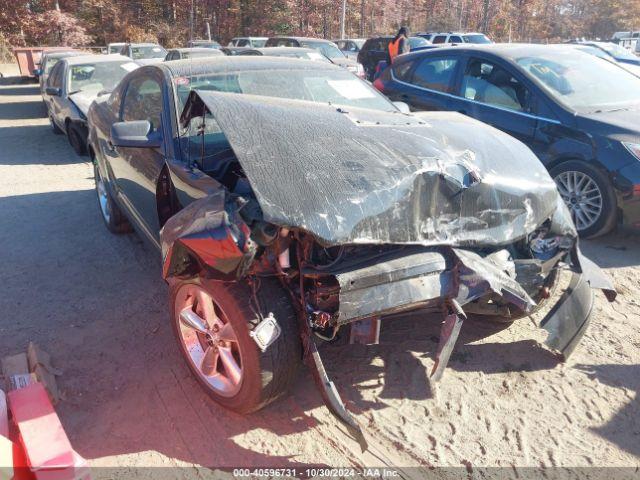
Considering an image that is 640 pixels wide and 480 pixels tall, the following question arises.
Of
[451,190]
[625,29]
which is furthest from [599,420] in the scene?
[625,29]

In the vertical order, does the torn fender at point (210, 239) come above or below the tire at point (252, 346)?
above

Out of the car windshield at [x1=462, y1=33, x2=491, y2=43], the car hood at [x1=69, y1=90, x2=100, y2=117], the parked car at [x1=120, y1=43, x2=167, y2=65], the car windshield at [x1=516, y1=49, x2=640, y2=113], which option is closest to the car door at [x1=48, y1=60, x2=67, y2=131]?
the car hood at [x1=69, y1=90, x2=100, y2=117]

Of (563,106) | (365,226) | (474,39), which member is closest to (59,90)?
(563,106)

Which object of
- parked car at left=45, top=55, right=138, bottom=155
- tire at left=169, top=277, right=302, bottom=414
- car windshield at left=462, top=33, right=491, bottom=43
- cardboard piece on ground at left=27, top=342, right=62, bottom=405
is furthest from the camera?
car windshield at left=462, top=33, right=491, bottom=43

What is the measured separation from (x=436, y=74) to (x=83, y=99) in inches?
229

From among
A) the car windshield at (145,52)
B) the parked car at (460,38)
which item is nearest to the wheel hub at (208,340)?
the car windshield at (145,52)

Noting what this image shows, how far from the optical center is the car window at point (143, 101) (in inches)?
151

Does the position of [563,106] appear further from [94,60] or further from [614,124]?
[94,60]

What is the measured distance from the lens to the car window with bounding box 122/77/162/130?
12.6ft

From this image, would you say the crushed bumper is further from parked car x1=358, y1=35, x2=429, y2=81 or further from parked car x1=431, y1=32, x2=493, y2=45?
parked car x1=431, y1=32, x2=493, y2=45

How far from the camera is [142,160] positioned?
3.88m

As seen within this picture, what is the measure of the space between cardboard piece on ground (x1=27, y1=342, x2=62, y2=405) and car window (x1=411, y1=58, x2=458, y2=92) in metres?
5.21

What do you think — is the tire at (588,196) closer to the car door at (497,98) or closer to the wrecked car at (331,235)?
the car door at (497,98)

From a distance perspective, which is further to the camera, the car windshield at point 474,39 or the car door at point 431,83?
the car windshield at point 474,39
